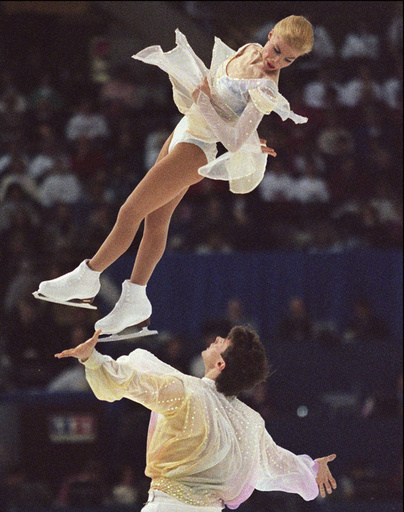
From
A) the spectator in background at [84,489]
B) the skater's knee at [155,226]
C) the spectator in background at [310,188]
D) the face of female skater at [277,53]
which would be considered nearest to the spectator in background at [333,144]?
the spectator in background at [310,188]

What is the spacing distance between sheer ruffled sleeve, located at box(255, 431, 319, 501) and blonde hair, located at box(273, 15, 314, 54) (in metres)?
1.76

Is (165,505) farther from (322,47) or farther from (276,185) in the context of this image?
(322,47)

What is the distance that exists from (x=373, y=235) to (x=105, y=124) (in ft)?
8.12

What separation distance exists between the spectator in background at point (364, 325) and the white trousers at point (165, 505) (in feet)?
12.4

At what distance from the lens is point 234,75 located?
13.6ft

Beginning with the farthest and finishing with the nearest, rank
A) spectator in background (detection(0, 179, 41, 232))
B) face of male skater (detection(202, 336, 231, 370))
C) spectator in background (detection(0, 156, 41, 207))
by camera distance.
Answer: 1. spectator in background (detection(0, 156, 41, 207))
2. spectator in background (detection(0, 179, 41, 232))
3. face of male skater (detection(202, 336, 231, 370))

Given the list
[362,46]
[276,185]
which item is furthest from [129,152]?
[362,46]

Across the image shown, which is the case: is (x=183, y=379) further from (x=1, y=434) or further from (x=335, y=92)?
(x=335, y=92)

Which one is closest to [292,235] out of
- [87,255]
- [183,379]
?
[87,255]

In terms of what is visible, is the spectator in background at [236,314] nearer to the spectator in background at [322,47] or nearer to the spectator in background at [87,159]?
the spectator in background at [87,159]

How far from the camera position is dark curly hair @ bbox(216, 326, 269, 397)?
14.9ft

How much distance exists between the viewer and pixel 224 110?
4168 mm

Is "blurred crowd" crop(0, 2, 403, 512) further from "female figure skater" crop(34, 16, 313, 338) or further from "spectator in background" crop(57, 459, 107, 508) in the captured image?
"female figure skater" crop(34, 16, 313, 338)

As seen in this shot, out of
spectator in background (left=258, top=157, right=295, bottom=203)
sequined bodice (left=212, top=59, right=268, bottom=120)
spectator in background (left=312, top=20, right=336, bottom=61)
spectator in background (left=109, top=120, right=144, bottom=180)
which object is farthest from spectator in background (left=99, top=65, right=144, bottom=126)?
sequined bodice (left=212, top=59, right=268, bottom=120)
